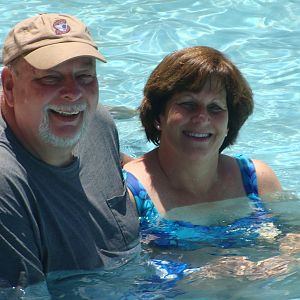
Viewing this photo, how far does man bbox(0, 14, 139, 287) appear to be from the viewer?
3.37 m

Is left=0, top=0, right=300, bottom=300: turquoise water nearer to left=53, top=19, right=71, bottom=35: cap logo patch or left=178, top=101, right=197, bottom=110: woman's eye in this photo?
left=178, top=101, right=197, bottom=110: woman's eye

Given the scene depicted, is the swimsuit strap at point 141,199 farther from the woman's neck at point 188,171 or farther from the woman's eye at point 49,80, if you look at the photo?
the woman's eye at point 49,80

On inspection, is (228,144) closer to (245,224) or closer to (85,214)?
(245,224)

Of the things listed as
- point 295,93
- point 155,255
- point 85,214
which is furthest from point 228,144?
point 295,93

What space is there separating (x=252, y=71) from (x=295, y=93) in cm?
58

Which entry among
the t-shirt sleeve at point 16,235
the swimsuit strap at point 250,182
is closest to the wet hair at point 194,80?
the swimsuit strap at point 250,182

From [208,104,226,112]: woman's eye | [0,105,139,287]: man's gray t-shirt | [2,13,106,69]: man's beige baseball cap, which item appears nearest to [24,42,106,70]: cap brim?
[2,13,106,69]: man's beige baseball cap

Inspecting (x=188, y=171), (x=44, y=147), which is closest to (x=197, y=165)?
(x=188, y=171)

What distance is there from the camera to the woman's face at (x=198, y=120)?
4367 mm

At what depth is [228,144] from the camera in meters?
4.77

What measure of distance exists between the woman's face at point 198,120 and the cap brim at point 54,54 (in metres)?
1.00

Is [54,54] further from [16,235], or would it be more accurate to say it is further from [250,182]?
[250,182]

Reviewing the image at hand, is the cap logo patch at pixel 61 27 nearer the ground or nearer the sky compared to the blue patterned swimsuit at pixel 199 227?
nearer the sky

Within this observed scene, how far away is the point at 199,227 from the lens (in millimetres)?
4629
